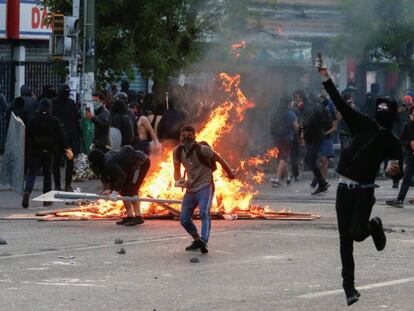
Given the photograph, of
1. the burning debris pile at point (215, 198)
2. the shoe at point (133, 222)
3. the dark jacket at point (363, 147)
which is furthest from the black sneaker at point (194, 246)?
the dark jacket at point (363, 147)

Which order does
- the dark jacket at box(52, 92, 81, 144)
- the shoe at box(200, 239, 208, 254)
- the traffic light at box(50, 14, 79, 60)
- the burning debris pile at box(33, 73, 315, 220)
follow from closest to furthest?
the shoe at box(200, 239, 208, 254) < the burning debris pile at box(33, 73, 315, 220) < the dark jacket at box(52, 92, 81, 144) < the traffic light at box(50, 14, 79, 60)

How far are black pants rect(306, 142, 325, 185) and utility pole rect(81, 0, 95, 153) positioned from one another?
187 inches

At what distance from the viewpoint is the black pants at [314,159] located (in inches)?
832

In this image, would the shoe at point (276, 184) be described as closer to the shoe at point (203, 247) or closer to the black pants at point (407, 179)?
the black pants at point (407, 179)

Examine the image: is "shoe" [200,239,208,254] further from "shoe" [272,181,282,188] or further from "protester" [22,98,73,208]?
"shoe" [272,181,282,188]

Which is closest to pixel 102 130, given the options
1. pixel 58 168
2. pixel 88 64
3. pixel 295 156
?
pixel 58 168

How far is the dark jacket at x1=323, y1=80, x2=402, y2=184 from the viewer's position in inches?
402

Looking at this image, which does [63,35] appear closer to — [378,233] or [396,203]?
[396,203]

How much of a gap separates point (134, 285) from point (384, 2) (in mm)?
10294

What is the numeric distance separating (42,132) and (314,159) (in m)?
5.00

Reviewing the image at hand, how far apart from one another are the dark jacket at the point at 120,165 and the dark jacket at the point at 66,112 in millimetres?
6227

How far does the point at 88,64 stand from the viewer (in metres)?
24.9

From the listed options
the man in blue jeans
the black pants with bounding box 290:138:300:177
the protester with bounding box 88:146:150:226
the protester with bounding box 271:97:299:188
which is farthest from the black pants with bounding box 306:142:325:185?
the man in blue jeans

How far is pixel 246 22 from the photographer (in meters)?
23.8
